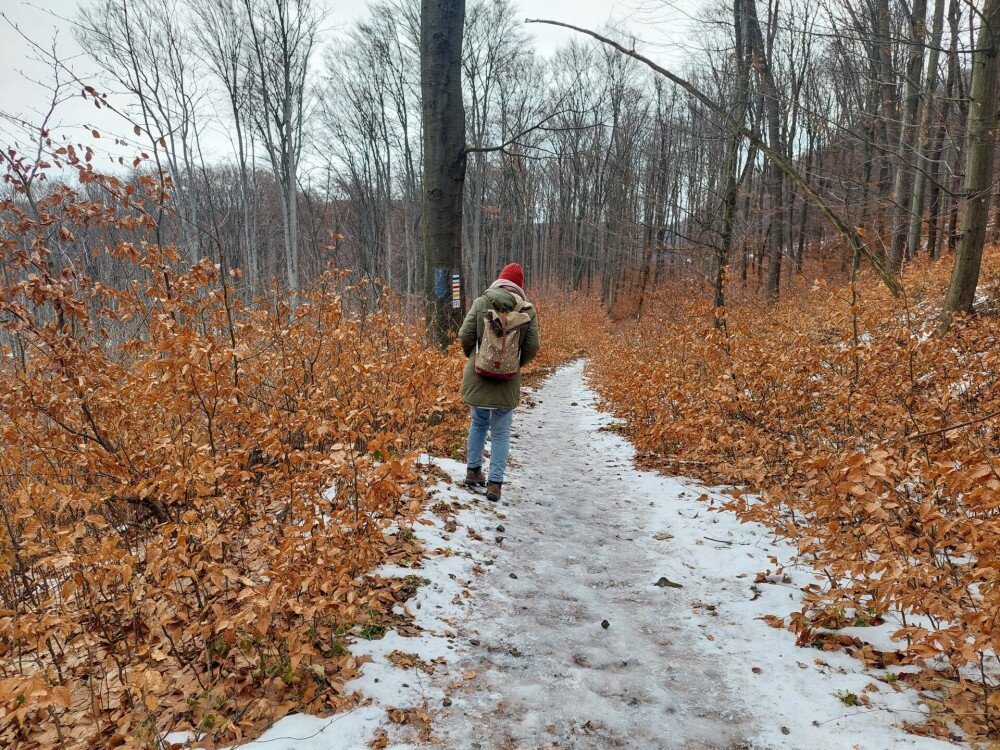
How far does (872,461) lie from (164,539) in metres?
2.98

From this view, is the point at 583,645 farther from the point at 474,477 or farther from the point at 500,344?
the point at 500,344

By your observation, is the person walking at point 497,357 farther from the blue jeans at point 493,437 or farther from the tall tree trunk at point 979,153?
the tall tree trunk at point 979,153

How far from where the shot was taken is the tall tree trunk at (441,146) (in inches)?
245

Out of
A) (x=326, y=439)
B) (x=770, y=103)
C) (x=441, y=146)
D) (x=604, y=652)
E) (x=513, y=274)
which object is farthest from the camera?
(x=770, y=103)

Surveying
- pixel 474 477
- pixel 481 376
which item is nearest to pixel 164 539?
pixel 481 376

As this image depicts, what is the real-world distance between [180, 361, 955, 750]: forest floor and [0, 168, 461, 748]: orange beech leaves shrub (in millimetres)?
298

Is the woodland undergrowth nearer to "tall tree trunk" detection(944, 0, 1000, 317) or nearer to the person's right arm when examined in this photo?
the person's right arm

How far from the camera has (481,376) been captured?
4645 millimetres

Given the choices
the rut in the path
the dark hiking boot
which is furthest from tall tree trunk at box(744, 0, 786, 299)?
the dark hiking boot

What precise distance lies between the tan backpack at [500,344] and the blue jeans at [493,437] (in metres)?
0.38

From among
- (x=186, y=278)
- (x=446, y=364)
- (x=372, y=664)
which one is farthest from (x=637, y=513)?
(x=186, y=278)

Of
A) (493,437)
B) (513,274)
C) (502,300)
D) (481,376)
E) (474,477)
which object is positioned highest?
(513,274)

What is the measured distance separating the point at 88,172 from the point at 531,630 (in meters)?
3.91

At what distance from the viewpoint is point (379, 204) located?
29016 millimetres
